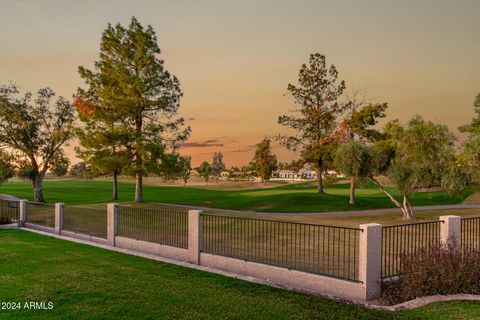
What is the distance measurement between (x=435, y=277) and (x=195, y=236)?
23.0 feet

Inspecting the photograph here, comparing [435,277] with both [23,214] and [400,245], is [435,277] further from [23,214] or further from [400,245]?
[23,214]

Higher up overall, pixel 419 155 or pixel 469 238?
pixel 419 155

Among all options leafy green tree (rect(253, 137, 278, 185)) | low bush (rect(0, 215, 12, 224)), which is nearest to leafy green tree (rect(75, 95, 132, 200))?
low bush (rect(0, 215, 12, 224))

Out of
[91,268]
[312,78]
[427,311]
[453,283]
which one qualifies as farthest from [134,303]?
[312,78]

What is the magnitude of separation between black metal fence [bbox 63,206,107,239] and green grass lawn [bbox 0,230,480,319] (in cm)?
564

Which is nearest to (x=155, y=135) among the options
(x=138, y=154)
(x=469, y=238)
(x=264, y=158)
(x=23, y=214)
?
(x=138, y=154)

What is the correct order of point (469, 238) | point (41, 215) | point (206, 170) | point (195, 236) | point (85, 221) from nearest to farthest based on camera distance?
point (195, 236) → point (469, 238) → point (85, 221) → point (41, 215) → point (206, 170)

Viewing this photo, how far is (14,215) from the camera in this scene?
26.0 meters

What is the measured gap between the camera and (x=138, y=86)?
123 feet

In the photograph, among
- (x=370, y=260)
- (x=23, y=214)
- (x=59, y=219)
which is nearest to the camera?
(x=370, y=260)

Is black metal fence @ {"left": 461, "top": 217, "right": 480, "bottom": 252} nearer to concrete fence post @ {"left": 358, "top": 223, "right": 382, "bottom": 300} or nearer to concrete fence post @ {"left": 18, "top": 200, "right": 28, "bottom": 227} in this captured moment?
concrete fence post @ {"left": 358, "top": 223, "right": 382, "bottom": 300}

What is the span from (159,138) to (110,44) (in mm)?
10425

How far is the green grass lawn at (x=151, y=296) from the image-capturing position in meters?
7.30

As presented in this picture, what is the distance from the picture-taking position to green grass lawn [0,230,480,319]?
7.30 meters
